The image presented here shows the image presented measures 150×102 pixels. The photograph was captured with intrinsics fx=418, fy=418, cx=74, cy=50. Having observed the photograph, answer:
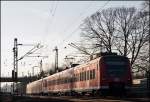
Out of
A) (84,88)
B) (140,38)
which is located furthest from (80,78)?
(140,38)

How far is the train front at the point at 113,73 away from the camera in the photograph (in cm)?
3031

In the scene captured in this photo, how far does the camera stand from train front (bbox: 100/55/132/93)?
30.3 m

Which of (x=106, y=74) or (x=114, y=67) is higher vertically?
(x=114, y=67)

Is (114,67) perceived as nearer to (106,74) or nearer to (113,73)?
(113,73)

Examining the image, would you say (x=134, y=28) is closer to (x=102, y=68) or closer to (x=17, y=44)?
(x=17, y=44)

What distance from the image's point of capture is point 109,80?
3028 centimetres

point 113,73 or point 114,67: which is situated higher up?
point 114,67

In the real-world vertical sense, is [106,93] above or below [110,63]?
below

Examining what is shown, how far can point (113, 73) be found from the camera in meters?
30.4

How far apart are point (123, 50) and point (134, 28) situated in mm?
3489

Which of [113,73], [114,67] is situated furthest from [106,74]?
[114,67]

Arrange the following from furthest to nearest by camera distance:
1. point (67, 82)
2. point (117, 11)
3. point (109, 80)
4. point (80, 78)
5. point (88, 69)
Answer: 1. point (117, 11)
2. point (67, 82)
3. point (80, 78)
4. point (88, 69)
5. point (109, 80)

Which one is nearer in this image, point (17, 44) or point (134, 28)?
point (17, 44)

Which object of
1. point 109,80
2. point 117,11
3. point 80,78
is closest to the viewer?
point 109,80
